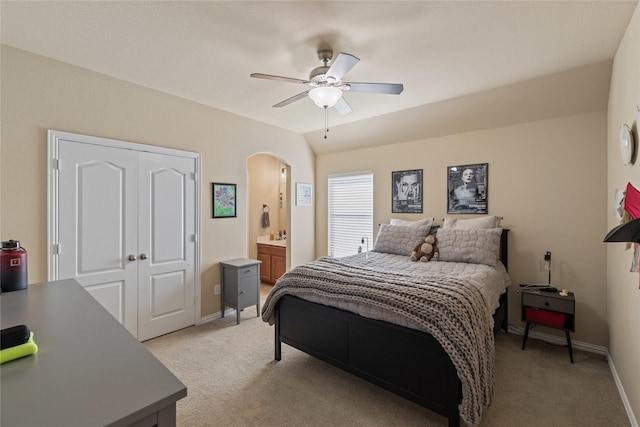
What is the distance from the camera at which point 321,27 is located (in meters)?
2.04

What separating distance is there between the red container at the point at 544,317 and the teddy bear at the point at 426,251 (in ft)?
3.29

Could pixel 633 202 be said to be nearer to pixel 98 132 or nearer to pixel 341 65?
pixel 341 65

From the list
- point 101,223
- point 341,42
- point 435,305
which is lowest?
point 435,305

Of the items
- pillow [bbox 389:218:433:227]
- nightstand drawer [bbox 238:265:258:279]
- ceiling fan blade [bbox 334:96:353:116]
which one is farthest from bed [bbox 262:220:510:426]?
ceiling fan blade [bbox 334:96:353:116]

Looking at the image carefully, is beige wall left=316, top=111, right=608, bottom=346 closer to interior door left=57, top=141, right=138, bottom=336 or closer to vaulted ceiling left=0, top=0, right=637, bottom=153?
vaulted ceiling left=0, top=0, right=637, bottom=153

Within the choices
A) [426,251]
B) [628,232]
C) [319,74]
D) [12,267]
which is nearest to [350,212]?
[426,251]

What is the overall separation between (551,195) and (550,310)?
1.23 m

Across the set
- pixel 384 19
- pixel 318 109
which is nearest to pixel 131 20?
pixel 384 19

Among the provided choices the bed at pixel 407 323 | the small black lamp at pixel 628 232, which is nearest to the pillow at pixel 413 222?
the bed at pixel 407 323

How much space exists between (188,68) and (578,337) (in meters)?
4.67

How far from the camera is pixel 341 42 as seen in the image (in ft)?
7.29

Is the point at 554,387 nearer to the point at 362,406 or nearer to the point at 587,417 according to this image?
the point at 587,417

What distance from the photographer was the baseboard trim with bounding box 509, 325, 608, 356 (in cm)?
288

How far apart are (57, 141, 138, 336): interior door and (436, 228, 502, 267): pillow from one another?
339 cm
